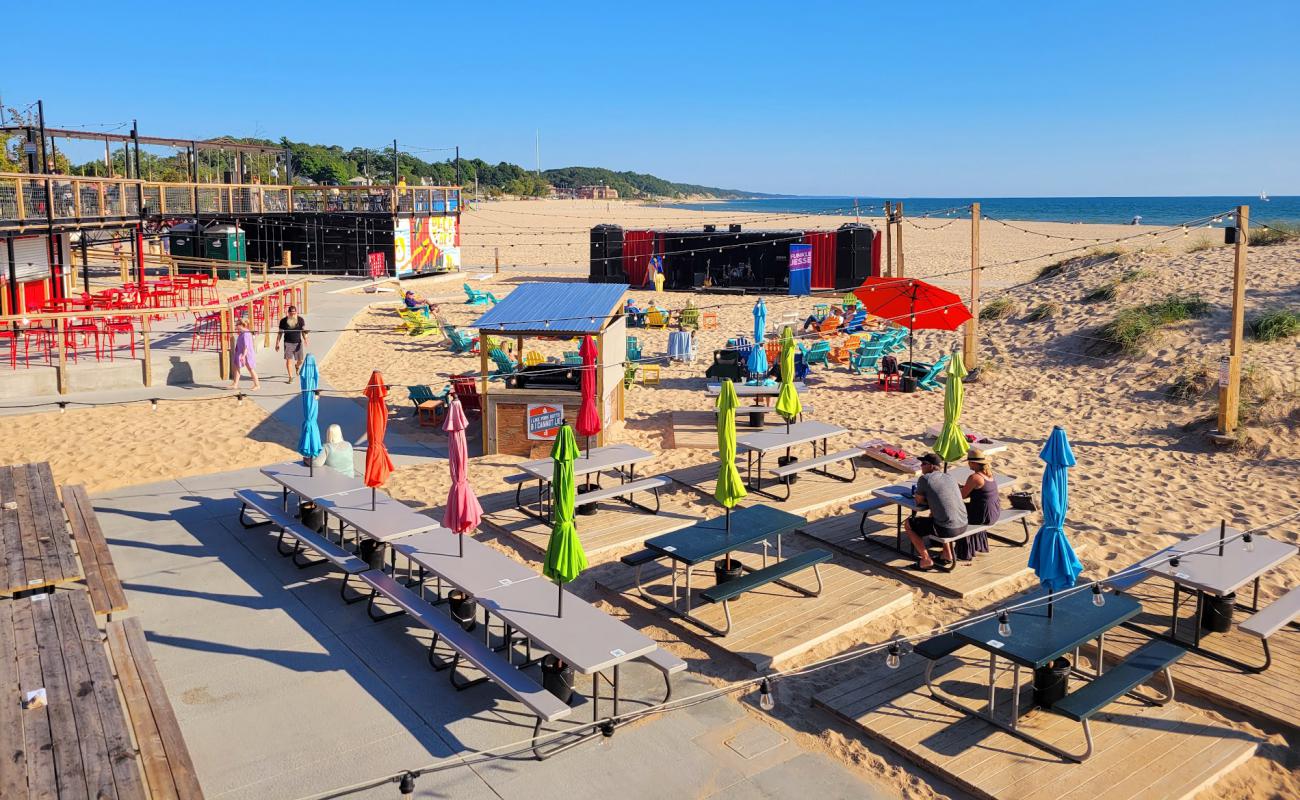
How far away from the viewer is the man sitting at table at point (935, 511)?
1002 centimetres

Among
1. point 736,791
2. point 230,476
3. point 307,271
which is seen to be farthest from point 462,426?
point 307,271

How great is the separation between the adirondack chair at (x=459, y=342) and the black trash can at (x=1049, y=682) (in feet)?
57.4

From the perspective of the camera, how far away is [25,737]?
208 inches

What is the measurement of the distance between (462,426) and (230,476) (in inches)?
235

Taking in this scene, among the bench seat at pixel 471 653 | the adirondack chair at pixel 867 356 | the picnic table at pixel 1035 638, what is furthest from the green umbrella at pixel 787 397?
the adirondack chair at pixel 867 356

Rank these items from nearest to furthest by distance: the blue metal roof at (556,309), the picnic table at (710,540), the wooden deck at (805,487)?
the picnic table at (710,540), the wooden deck at (805,487), the blue metal roof at (556,309)

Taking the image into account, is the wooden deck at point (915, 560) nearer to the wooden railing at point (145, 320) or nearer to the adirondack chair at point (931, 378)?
the adirondack chair at point (931, 378)

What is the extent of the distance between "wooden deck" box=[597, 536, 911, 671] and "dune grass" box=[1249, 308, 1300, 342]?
12387 mm

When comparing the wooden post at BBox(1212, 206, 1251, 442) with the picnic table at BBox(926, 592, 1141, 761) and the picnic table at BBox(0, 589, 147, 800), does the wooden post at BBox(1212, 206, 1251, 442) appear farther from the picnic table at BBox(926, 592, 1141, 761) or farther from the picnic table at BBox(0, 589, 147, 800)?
the picnic table at BBox(0, 589, 147, 800)

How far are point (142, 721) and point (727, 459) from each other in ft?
18.1

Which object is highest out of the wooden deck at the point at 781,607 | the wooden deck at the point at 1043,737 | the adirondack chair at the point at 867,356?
the adirondack chair at the point at 867,356

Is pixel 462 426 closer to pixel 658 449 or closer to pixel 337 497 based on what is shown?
pixel 337 497

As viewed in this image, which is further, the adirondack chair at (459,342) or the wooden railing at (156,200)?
the adirondack chair at (459,342)

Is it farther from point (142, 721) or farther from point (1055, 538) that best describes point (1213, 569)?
point (142, 721)
